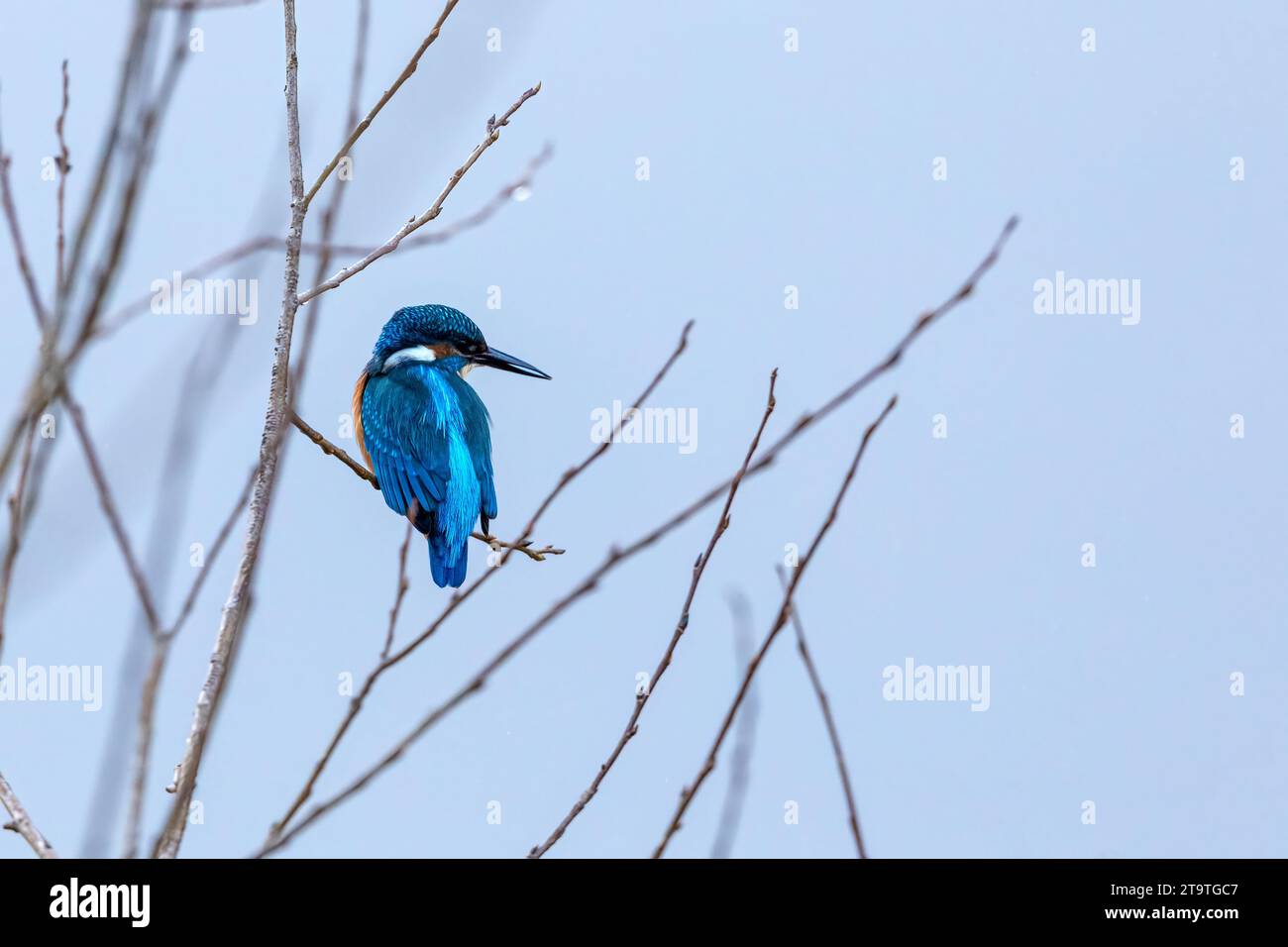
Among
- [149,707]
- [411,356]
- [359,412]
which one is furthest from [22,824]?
[411,356]

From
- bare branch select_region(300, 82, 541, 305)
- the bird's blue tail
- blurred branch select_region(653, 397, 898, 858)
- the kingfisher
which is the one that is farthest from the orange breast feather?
blurred branch select_region(653, 397, 898, 858)

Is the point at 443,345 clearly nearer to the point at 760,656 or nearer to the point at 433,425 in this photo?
the point at 433,425

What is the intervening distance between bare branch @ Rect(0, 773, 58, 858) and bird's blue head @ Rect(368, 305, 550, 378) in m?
2.15

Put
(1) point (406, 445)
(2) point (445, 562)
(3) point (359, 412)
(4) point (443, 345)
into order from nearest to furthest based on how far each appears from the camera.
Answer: (2) point (445, 562)
(1) point (406, 445)
(3) point (359, 412)
(4) point (443, 345)

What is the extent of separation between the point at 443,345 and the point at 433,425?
0.49 metres

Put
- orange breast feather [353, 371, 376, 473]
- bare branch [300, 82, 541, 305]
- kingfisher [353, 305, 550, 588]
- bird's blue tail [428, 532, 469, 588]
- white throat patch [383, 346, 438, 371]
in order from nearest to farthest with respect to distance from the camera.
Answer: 1. bare branch [300, 82, 541, 305]
2. bird's blue tail [428, 532, 469, 588]
3. kingfisher [353, 305, 550, 588]
4. orange breast feather [353, 371, 376, 473]
5. white throat patch [383, 346, 438, 371]

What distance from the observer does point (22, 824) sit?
128 cm

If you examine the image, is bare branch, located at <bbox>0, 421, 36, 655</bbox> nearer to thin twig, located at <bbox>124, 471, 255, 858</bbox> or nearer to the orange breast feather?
thin twig, located at <bbox>124, 471, 255, 858</bbox>

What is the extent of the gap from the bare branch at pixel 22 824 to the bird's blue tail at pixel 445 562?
1.42m

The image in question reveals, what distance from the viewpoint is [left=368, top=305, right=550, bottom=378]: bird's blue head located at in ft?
11.2

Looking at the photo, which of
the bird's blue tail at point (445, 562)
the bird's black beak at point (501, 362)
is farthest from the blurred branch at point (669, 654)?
the bird's black beak at point (501, 362)
